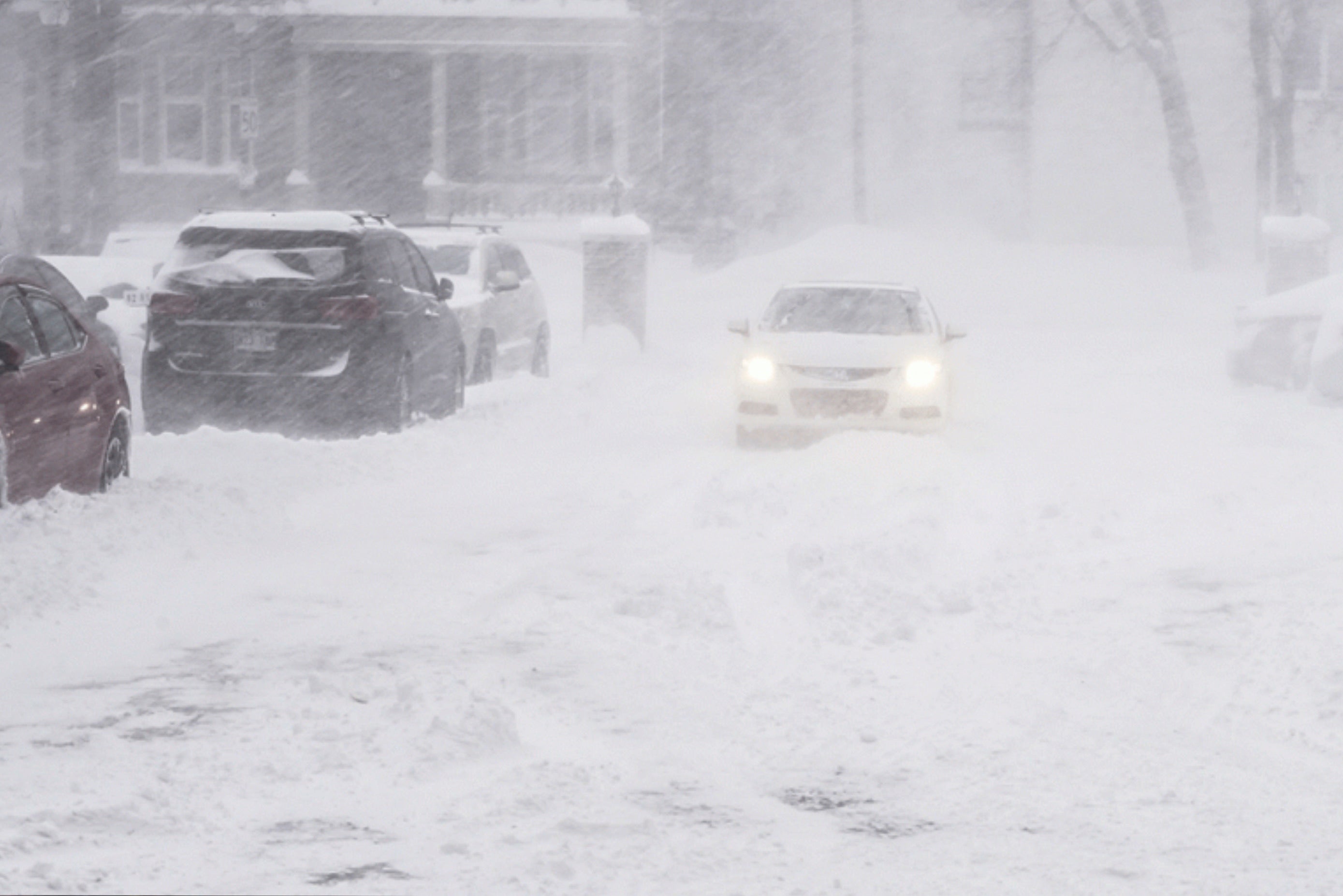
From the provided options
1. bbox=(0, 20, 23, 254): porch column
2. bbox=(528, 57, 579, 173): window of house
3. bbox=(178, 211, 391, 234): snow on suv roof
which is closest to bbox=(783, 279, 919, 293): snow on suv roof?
bbox=(178, 211, 391, 234): snow on suv roof

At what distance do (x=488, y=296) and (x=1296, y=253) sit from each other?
1472 cm

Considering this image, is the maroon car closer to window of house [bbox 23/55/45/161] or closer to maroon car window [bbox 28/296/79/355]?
maroon car window [bbox 28/296/79/355]

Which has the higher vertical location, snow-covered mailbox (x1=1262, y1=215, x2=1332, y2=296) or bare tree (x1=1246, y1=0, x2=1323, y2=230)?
bare tree (x1=1246, y1=0, x2=1323, y2=230)

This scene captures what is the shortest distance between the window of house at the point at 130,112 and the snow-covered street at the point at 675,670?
1022 inches

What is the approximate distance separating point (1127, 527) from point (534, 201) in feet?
89.6

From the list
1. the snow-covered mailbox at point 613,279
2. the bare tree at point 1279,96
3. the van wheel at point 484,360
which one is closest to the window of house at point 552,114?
the snow-covered mailbox at point 613,279

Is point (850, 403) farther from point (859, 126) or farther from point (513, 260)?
point (859, 126)

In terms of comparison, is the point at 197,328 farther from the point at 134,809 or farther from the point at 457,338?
the point at 134,809

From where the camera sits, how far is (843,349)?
52.0 ft

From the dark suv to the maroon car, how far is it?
228cm

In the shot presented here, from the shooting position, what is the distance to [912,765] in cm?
676

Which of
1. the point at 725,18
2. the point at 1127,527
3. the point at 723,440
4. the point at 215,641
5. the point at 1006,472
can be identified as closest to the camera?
the point at 215,641

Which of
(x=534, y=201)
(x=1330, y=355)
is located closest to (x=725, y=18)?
(x=534, y=201)

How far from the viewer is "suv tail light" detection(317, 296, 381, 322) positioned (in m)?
14.9
